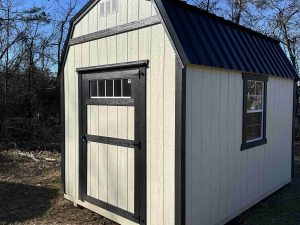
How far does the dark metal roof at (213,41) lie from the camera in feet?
12.7

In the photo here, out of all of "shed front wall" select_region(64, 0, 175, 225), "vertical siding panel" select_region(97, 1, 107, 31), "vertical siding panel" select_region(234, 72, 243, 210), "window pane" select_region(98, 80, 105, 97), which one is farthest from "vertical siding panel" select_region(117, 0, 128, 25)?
"vertical siding panel" select_region(234, 72, 243, 210)

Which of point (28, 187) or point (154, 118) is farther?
point (28, 187)

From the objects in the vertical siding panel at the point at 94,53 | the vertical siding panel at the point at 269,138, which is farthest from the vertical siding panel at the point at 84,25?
the vertical siding panel at the point at 269,138

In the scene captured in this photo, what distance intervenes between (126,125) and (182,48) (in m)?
1.41

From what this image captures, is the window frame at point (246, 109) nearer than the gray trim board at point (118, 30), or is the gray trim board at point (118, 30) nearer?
the gray trim board at point (118, 30)

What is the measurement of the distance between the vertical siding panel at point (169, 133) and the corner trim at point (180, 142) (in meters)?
0.07

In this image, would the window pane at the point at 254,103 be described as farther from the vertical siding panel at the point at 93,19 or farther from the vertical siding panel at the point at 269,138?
the vertical siding panel at the point at 93,19

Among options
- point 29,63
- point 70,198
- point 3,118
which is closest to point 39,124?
point 3,118

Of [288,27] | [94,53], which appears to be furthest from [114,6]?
[288,27]

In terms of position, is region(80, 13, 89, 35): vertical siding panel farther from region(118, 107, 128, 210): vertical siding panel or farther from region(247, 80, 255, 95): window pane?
region(247, 80, 255, 95): window pane

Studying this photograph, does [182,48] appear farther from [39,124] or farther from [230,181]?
[39,124]

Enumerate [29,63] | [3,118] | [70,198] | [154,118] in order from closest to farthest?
[154,118] < [70,198] < [3,118] < [29,63]

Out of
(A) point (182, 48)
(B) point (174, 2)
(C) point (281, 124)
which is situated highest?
(B) point (174, 2)

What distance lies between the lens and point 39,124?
39.8ft
